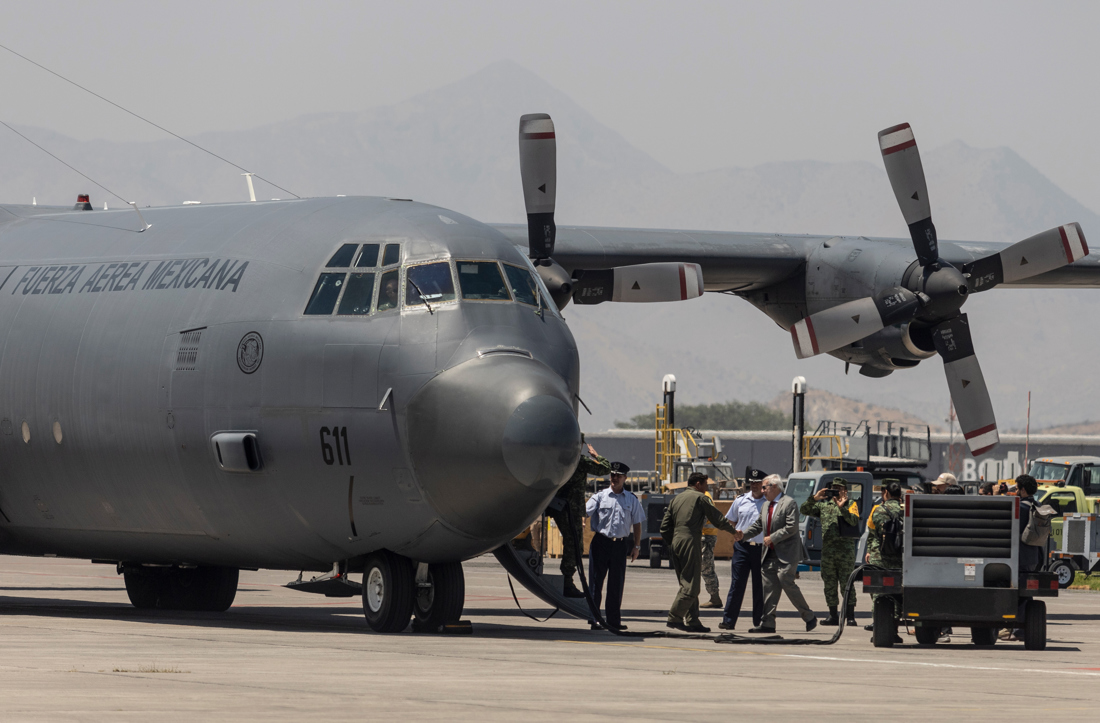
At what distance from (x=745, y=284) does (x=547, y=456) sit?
36.5 ft

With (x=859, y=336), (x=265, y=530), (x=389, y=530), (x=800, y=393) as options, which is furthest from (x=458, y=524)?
(x=800, y=393)

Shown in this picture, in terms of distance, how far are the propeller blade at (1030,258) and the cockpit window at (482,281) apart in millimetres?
8812

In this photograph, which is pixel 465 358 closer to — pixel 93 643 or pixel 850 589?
pixel 93 643

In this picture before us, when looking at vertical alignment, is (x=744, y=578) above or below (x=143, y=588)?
above

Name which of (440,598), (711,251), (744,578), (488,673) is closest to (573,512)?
(744,578)

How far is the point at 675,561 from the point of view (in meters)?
17.1

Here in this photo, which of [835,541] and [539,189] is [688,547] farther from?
[539,189]

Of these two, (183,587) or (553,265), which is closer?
(183,587)

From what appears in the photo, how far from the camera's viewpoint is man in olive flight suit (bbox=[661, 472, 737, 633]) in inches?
667

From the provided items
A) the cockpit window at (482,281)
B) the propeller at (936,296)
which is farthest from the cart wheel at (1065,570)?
the cockpit window at (482,281)

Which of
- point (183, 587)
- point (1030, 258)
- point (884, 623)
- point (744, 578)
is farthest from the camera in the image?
point (1030, 258)

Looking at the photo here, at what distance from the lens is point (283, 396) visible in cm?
1516

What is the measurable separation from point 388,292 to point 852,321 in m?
8.22

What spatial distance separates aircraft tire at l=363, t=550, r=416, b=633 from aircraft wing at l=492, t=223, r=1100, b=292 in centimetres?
870
